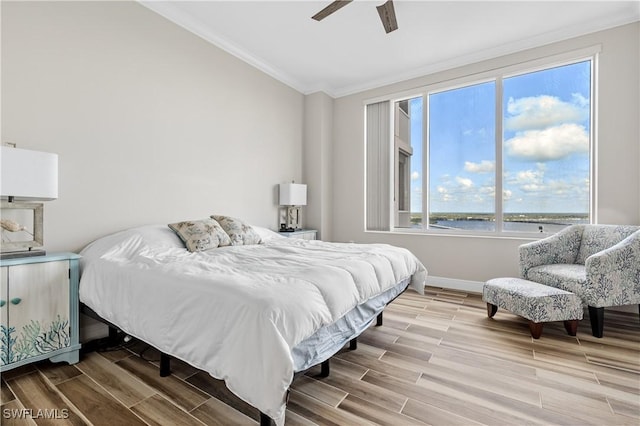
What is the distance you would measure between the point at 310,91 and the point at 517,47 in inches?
109

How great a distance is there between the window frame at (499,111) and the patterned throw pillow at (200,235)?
8.36 feet

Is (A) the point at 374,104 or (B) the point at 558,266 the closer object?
(B) the point at 558,266

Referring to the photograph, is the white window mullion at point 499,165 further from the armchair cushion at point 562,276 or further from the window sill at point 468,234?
the armchair cushion at point 562,276

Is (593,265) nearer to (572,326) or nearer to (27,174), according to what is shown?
(572,326)

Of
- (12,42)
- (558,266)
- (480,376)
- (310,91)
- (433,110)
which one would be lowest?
(480,376)

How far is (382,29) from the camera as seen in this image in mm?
3242

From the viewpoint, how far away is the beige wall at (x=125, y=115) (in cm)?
214

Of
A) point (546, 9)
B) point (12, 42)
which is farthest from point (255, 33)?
point (546, 9)

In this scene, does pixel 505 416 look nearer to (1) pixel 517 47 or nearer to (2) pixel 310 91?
(1) pixel 517 47

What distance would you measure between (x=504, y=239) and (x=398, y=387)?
2650 mm

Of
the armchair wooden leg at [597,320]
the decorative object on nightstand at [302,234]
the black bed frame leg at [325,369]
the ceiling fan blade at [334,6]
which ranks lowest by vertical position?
the black bed frame leg at [325,369]

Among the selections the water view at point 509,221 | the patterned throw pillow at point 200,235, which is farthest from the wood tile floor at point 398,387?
the water view at point 509,221

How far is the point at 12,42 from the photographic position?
79.9 inches

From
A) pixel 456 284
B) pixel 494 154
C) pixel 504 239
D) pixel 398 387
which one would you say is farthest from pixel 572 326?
pixel 494 154
